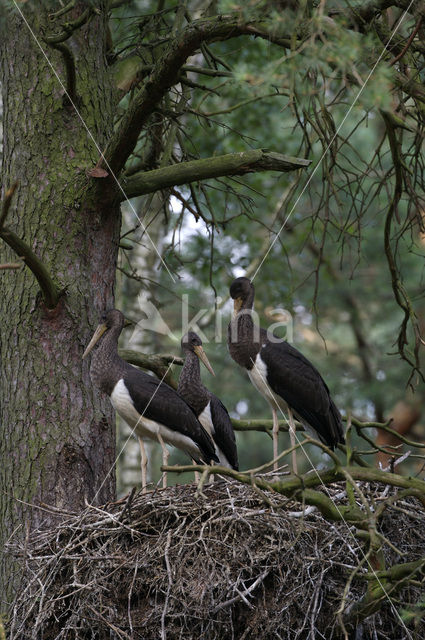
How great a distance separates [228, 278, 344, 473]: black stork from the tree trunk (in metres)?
0.98

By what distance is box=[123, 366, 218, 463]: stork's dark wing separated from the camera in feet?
19.0

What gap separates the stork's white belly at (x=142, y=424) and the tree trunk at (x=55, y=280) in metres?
0.10

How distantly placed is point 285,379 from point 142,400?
91 cm

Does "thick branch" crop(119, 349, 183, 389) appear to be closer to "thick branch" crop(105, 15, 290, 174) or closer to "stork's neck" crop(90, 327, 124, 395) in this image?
"stork's neck" crop(90, 327, 124, 395)

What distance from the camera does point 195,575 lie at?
176 inches

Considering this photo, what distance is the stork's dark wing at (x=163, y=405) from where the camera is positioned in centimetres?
578

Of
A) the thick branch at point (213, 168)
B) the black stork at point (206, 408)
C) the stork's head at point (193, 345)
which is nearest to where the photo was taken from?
the thick branch at point (213, 168)

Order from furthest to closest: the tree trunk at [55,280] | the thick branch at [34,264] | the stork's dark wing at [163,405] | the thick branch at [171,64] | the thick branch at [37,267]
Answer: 1. the stork's dark wing at [163,405]
2. the tree trunk at [55,280]
3. the thick branch at [171,64]
4. the thick branch at [37,267]
5. the thick branch at [34,264]

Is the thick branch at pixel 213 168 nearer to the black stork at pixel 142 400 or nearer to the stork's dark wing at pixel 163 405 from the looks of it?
the black stork at pixel 142 400

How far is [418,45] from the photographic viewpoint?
17.3ft

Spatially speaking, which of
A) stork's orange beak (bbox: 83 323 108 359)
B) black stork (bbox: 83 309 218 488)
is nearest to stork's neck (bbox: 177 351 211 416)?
black stork (bbox: 83 309 218 488)

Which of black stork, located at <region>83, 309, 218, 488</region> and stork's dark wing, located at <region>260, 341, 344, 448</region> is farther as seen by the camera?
stork's dark wing, located at <region>260, 341, 344, 448</region>

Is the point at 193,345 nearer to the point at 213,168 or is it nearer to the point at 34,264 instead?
the point at 213,168

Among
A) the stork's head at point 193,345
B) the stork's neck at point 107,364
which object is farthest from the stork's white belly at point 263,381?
the stork's neck at point 107,364
